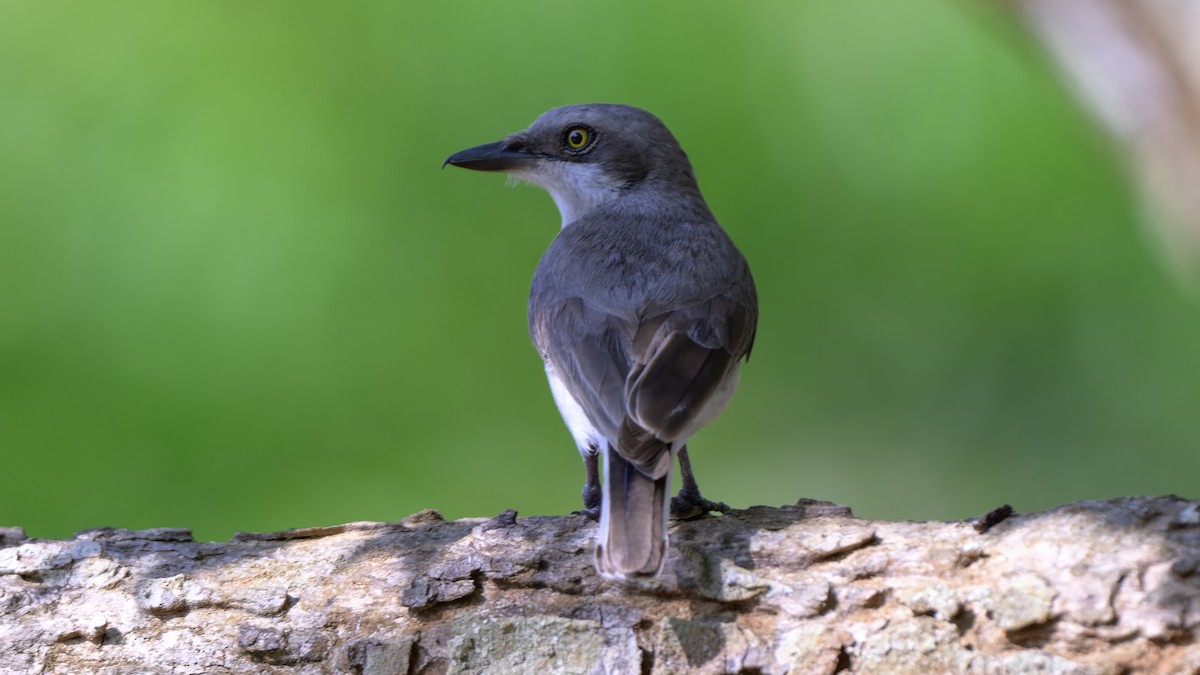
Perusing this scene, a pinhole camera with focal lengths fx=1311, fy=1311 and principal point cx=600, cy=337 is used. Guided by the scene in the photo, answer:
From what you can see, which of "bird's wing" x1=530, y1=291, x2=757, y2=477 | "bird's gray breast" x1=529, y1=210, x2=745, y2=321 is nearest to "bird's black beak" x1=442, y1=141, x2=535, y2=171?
"bird's gray breast" x1=529, y1=210, x2=745, y2=321

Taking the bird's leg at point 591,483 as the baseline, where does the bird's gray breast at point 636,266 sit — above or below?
above

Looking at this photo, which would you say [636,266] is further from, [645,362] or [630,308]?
[645,362]

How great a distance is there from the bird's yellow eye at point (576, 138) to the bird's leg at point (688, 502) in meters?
1.90

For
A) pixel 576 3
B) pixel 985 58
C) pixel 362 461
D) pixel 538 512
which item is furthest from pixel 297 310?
pixel 985 58

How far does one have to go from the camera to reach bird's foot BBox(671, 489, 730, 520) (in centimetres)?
486

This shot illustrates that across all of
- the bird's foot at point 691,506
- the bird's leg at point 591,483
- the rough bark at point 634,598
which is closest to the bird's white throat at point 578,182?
the bird's leg at point 591,483

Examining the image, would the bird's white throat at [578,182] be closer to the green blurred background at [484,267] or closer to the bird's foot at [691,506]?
the green blurred background at [484,267]

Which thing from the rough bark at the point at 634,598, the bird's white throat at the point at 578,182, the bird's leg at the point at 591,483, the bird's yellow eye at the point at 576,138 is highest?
the bird's yellow eye at the point at 576,138

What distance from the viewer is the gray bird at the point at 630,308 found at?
14.5 ft

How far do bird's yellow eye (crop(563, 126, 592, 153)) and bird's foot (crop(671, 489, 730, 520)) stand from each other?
A: 86.6 inches

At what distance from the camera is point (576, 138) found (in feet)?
22.4

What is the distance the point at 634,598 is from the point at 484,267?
3496 millimetres

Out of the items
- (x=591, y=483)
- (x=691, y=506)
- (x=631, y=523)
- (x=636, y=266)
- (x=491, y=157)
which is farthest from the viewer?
(x=491, y=157)

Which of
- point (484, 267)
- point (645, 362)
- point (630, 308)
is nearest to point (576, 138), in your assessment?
point (484, 267)
